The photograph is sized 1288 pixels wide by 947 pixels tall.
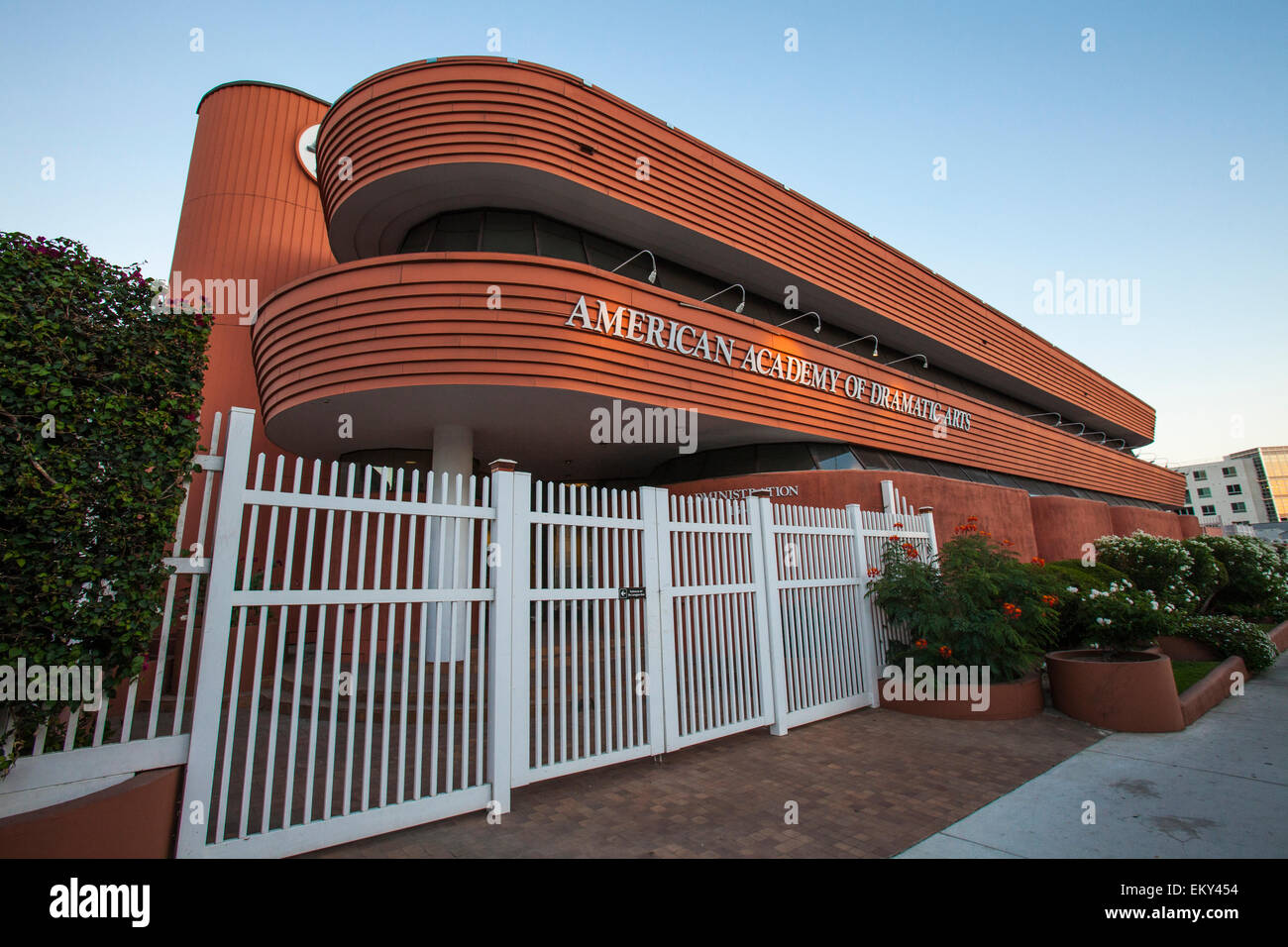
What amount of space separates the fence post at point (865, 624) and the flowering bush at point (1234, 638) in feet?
15.6

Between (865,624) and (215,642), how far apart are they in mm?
6803

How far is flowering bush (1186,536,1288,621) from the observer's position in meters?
12.1

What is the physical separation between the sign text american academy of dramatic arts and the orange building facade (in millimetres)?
48

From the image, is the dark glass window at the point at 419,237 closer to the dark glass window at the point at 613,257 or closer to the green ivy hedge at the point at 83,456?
the dark glass window at the point at 613,257

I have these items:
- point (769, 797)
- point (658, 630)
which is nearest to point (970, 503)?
point (658, 630)

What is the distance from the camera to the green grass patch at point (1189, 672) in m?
7.16

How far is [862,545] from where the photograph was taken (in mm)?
7578

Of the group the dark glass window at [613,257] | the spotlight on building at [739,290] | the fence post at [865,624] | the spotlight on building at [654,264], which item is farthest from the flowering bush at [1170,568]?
the dark glass window at [613,257]

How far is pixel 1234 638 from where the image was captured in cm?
852

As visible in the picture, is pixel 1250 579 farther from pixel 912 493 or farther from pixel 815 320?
pixel 815 320

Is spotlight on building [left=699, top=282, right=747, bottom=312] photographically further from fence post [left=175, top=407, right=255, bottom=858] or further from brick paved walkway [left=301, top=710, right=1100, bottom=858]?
fence post [left=175, top=407, right=255, bottom=858]

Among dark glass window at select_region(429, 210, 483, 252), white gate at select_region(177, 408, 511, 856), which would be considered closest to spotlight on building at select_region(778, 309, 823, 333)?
dark glass window at select_region(429, 210, 483, 252)
